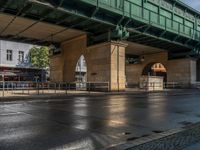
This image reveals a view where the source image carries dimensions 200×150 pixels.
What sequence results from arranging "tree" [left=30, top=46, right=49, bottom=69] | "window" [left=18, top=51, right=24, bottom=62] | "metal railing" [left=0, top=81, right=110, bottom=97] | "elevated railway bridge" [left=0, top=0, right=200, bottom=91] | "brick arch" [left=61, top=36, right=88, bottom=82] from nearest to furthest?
"elevated railway bridge" [left=0, top=0, right=200, bottom=91] < "metal railing" [left=0, top=81, right=110, bottom=97] < "brick arch" [left=61, top=36, right=88, bottom=82] < "tree" [left=30, top=46, right=49, bottom=69] < "window" [left=18, top=51, right=24, bottom=62]

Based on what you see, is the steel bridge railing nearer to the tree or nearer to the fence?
the fence

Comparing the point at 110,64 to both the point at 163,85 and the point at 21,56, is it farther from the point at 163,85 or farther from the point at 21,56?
the point at 21,56

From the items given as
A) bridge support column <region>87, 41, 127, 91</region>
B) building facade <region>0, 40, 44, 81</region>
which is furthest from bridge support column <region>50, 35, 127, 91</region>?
building facade <region>0, 40, 44, 81</region>

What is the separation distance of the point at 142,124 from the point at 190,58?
3860 cm

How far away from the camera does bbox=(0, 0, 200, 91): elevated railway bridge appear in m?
27.9

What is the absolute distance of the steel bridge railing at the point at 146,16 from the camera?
29453mm

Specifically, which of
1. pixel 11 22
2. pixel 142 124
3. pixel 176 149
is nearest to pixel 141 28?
pixel 11 22

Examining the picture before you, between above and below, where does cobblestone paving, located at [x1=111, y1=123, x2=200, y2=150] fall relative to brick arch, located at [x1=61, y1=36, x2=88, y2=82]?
below

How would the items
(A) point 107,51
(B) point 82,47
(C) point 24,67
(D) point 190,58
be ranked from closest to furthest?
(A) point 107,51, (B) point 82,47, (D) point 190,58, (C) point 24,67

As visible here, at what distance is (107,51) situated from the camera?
32875mm

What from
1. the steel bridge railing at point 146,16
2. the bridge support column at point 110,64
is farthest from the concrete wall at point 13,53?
the steel bridge railing at point 146,16

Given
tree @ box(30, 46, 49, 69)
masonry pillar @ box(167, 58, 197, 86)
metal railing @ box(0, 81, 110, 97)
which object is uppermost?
tree @ box(30, 46, 49, 69)

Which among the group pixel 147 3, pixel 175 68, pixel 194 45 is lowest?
pixel 175 68

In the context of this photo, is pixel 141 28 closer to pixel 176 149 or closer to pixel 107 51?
pixel 107 51
